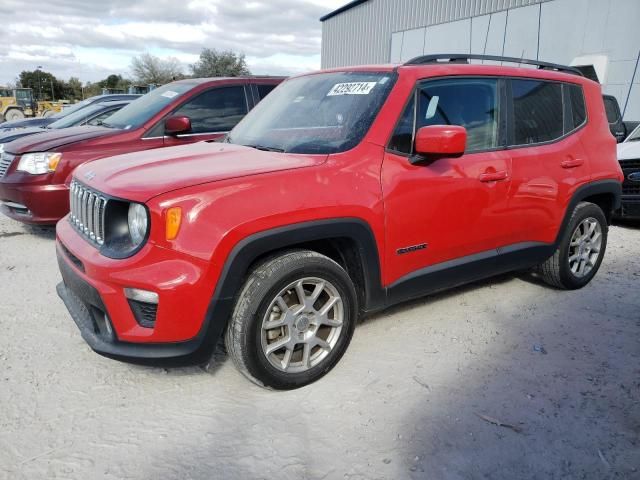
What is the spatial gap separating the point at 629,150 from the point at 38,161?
24.9ft

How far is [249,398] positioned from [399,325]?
1323mm

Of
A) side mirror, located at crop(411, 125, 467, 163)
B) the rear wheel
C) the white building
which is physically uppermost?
the white building

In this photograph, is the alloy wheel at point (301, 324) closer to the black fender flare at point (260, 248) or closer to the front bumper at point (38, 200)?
the black fender flare at point (260, 248)

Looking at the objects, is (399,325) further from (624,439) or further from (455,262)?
(624,439)

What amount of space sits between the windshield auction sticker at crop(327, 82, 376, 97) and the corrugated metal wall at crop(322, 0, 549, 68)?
13.3 metres

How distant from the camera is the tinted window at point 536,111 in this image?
365 centimetres

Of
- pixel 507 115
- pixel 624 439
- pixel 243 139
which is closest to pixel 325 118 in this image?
pixel 243 139

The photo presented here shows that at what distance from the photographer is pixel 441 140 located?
2799mm

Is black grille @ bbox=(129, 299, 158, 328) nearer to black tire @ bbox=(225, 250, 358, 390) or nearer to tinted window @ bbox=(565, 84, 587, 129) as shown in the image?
black tire @ bbox=(225, 250, 358, 390)

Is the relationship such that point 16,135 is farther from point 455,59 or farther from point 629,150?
point 629,150

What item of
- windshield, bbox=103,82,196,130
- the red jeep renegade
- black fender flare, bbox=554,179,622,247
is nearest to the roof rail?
the red jeep renegade

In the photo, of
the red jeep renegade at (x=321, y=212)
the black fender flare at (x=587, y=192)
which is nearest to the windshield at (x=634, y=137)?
the black fender flare at (x=587, y=192)

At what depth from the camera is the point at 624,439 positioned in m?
2.43

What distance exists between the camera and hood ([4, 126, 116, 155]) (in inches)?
212
